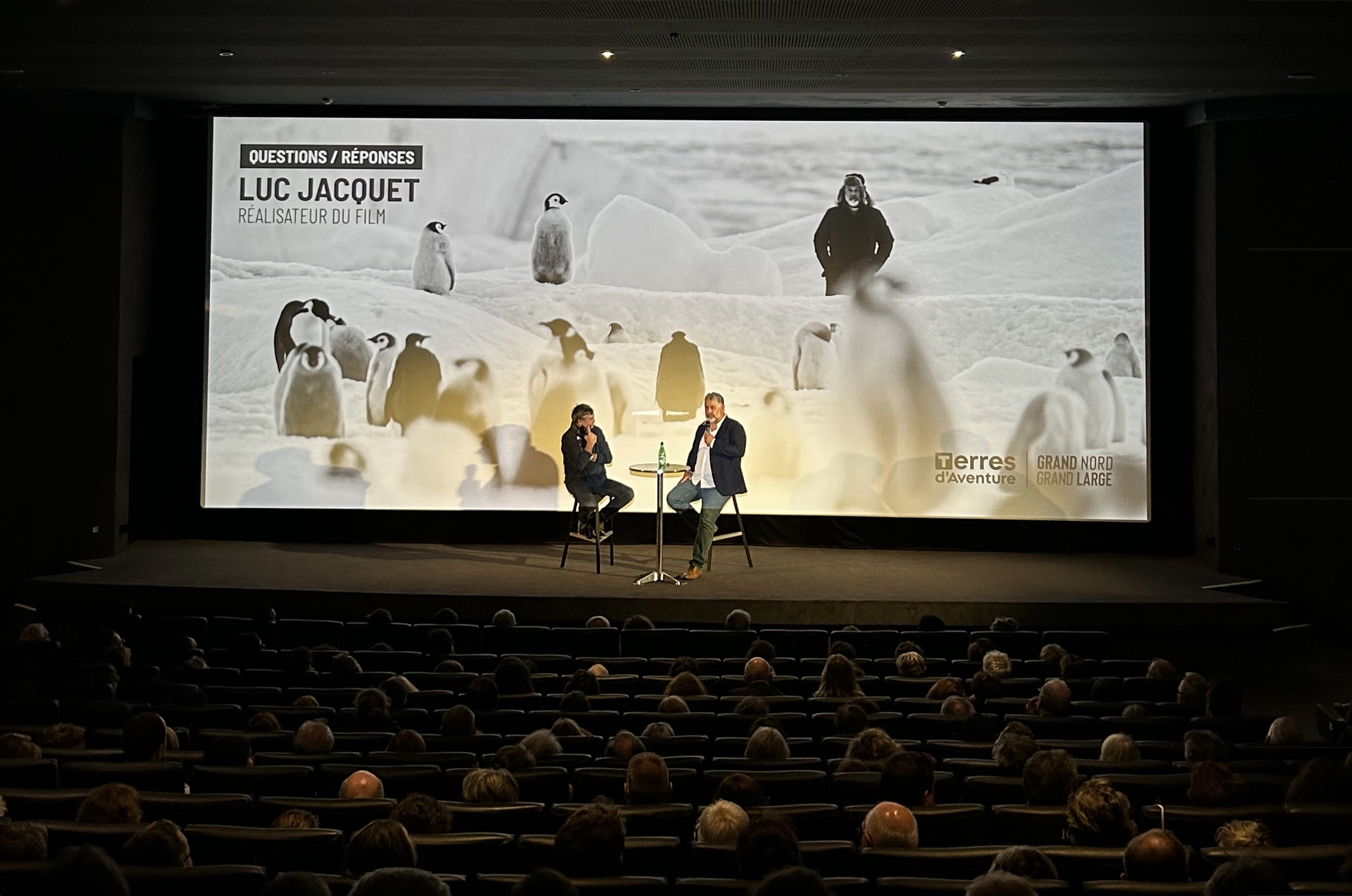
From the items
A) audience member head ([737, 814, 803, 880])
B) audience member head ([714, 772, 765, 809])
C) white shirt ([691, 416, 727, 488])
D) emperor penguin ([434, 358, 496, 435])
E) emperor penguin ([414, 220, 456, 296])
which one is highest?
emperor penguin ([414, 220, 456, 296])

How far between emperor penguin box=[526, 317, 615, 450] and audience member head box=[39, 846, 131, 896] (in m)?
9.28

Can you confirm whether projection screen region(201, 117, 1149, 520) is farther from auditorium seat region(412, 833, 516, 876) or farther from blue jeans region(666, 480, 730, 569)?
auditorium seat region(412, 833, 516, 876)

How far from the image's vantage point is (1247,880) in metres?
2.71

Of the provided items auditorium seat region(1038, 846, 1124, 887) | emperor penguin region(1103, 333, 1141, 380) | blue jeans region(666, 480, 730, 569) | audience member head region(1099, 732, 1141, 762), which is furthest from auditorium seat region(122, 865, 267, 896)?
emperor penguin region(1103, 333, 1141, 380)

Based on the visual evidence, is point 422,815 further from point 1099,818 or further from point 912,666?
point 912,666

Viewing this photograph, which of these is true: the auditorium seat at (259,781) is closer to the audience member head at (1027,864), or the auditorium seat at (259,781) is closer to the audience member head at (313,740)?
the audience member head at (313,740)

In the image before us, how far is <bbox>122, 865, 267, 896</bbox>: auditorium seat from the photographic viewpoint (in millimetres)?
Result: 2939

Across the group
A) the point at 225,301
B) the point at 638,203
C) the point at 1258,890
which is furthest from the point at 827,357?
the point at 1258,890

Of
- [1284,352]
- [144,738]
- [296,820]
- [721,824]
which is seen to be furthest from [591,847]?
[1284,352]

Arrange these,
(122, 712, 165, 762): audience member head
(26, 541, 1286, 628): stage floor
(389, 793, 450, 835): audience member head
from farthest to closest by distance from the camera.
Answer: (26, 541, 1286, 628): stage floor < (122, 712, 165, 762): audience member head < (389, 793, 450, 835): audience member head

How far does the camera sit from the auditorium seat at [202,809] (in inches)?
155

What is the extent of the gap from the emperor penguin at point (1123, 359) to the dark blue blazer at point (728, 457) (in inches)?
150

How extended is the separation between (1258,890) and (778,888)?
1.09m

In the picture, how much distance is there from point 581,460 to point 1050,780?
19.8ft
